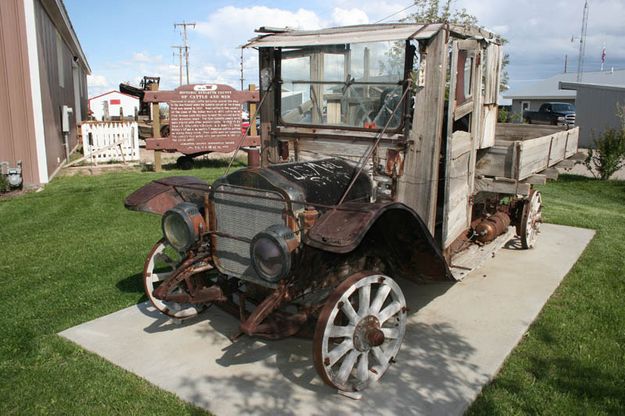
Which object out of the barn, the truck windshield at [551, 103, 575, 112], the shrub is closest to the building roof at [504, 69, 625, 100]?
the truck windshield at [551, 103, 575, 112]

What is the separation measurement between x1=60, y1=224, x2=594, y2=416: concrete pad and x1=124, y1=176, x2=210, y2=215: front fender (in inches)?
39.4

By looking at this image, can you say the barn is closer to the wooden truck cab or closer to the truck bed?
the truck bed

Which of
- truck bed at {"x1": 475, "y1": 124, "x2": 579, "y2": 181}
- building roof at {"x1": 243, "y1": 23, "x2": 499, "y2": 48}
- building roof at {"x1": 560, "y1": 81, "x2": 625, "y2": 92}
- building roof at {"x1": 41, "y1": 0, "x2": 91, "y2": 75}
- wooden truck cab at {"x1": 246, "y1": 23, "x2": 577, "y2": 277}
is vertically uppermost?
building roof at {"x1": 41, "y1": 0, "x2": 91, "y2": 75}

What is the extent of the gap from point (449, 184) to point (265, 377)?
212 centimetres

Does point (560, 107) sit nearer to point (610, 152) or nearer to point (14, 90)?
point (610, 152)

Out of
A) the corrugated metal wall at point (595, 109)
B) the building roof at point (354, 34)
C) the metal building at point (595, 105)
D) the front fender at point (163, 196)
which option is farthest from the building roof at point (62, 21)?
the corrugated metal wall at point (595, 109)

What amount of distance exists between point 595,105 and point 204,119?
19428 mm

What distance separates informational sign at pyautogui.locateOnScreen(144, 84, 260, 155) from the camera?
12938 mm

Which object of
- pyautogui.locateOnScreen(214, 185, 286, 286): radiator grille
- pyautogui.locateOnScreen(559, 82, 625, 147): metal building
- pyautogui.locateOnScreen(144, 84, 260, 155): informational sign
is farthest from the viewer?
pyautogui.locateOnScreen(559, 82, 625, 147): metal building

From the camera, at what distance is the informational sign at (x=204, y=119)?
12.9 m

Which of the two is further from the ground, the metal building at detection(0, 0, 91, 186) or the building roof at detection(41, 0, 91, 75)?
the building roof at detection(41, 0, 91, 75)

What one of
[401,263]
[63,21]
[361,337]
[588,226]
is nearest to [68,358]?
[361,337]

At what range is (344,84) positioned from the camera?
4.46 metres

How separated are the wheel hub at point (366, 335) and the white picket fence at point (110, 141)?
13.4m
